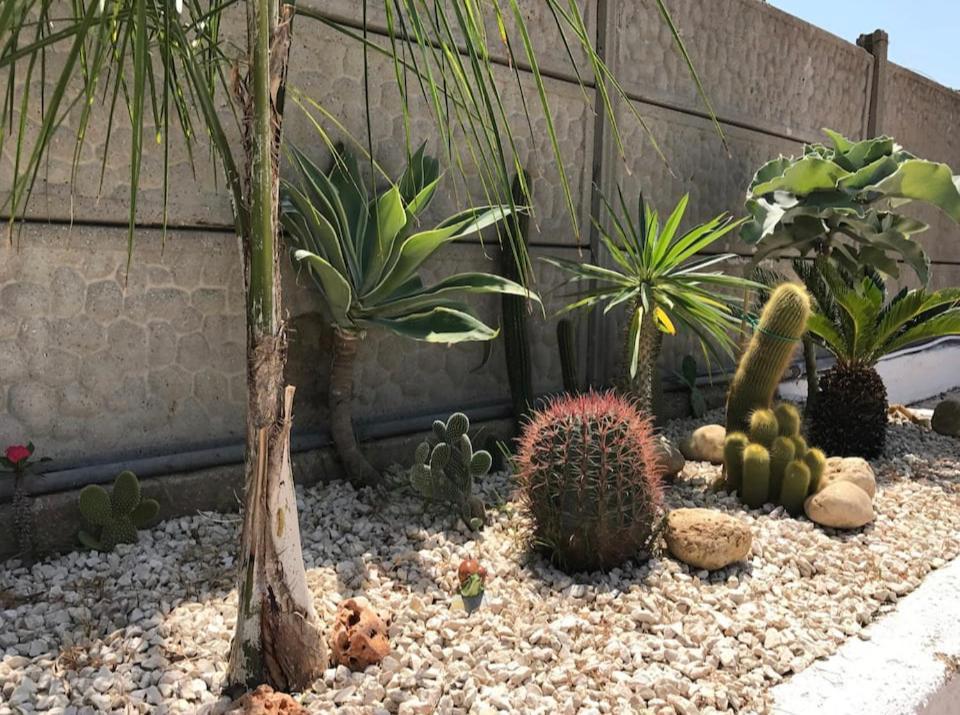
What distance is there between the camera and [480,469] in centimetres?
309

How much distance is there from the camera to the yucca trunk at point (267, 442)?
166 centimetres

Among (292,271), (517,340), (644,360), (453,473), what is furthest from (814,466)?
(292,271)

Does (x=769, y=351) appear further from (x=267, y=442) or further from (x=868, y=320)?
(x=267, y=442)

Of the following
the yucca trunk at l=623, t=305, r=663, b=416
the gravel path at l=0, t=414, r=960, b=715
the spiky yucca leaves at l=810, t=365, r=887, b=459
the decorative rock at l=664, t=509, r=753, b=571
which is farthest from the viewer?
the spiky yucca leaves at l=810, t=365, r=887, b=459

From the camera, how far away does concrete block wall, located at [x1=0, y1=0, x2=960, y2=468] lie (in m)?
2.74

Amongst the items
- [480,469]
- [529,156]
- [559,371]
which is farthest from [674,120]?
[480,469]

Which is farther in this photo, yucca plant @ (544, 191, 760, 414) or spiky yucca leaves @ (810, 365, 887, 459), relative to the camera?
spiky yucca leaves @ (810, 365, 887, 459)

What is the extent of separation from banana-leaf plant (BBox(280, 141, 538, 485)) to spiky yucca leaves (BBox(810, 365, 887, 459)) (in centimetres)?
229

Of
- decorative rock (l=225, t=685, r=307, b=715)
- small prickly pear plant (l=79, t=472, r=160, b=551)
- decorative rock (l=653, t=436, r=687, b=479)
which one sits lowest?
decorative rock (l=225, t=685, r=307, b=715)

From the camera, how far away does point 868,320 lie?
→ 14.5 feet

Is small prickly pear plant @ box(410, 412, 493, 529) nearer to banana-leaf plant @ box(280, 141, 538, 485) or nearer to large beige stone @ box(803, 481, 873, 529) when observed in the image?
banana-leaf plant @ box(280, 141, 538, 485)

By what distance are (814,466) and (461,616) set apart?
1.83 metres

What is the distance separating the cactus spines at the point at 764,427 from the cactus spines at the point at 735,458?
67mm

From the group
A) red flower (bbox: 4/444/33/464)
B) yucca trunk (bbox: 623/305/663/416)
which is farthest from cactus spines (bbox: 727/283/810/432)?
red flower (bbox: 4/444/33/464)
